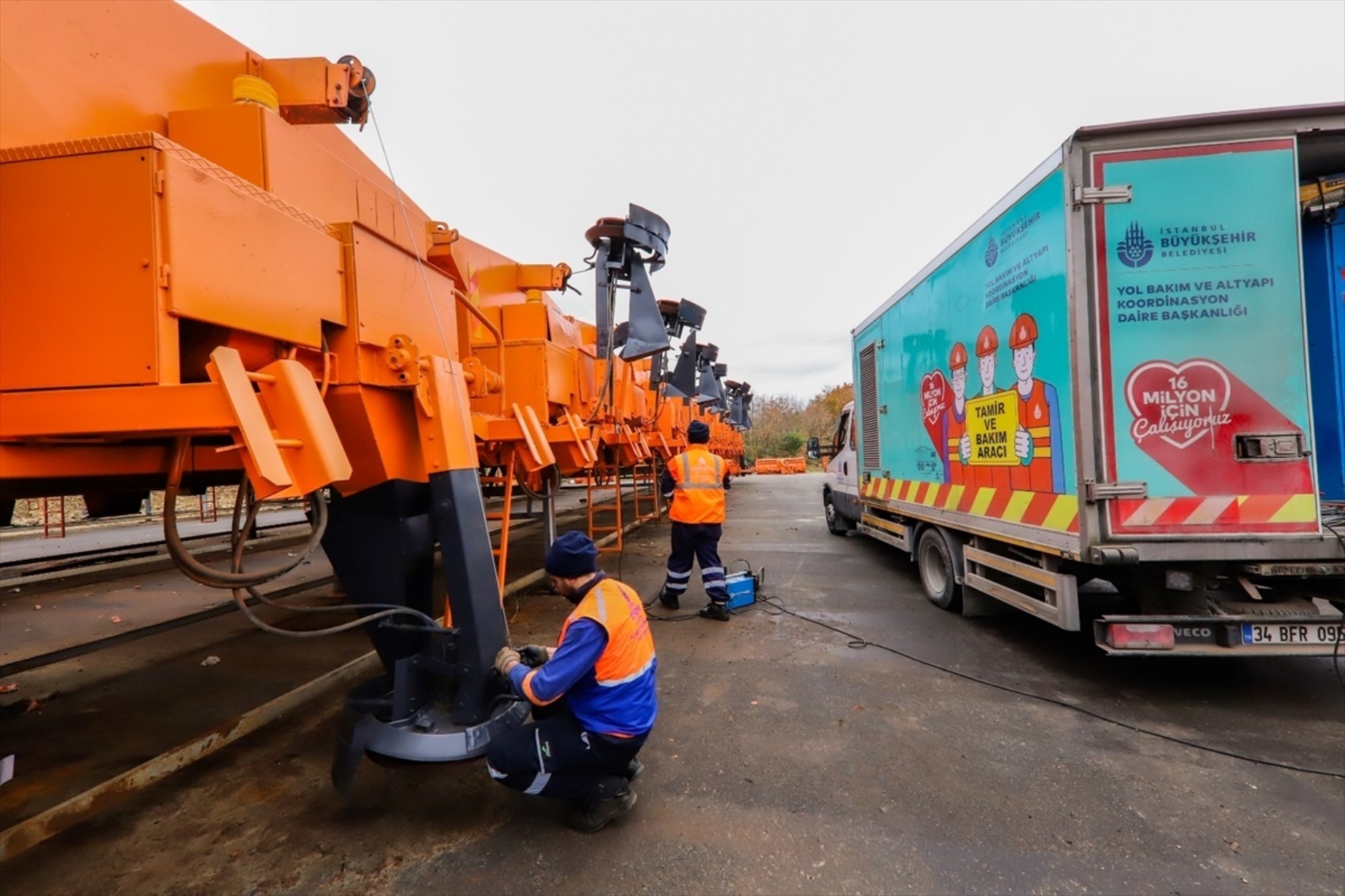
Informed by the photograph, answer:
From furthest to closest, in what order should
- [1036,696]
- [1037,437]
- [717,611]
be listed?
[717,611] < [1037,437] < [1036,696]

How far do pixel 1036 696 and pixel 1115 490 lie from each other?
1.31 meters

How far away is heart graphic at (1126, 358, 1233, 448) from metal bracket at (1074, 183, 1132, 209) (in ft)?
2.99

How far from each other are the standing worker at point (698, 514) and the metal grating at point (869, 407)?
2225 millimetres

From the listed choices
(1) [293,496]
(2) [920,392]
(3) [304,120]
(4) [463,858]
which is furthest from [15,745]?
(2) [920,392]

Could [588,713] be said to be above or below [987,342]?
below

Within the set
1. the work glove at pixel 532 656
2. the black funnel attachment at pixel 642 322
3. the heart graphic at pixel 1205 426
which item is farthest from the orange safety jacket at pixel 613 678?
the black funnel attachment at pixel 642 322

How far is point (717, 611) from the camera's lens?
5.21m

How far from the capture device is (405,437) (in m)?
2.46

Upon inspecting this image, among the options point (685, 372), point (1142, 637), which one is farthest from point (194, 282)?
point (685, 372)

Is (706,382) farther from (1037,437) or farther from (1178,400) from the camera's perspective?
(1178,400)

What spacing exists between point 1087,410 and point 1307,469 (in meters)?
1.09

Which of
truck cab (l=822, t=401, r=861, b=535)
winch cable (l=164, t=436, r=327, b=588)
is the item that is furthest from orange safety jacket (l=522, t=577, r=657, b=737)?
truck cab (l=822, t=401, r=861, b=535)

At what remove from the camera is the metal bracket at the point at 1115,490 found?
3.16m

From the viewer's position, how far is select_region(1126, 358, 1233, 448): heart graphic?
3.12m
